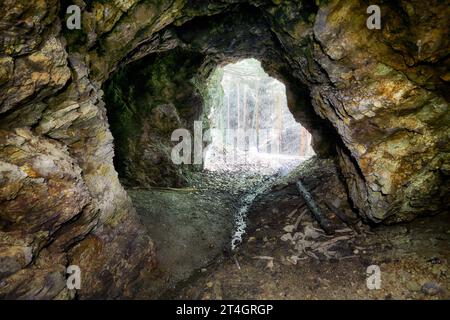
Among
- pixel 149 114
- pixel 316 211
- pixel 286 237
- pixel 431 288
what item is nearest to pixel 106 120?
pixel 286 237

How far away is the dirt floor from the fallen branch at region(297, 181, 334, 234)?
141 millimetres

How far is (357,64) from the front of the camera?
5.12 meters

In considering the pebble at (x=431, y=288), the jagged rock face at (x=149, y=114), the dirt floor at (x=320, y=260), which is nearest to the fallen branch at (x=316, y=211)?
the dirt floor at (x=320, y=260)

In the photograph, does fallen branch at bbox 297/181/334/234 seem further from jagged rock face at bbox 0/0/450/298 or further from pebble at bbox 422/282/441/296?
pebble at bbox 422/282/441/296

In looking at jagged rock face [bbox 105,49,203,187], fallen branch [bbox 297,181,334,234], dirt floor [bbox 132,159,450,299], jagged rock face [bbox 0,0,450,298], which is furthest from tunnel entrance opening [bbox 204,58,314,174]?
jagged rock face [bbox 0,0,450,298]

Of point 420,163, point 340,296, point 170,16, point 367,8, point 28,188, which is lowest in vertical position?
point 340,296

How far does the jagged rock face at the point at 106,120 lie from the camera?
386cm

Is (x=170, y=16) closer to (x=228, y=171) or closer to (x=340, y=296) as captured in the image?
(x=340, y=296)

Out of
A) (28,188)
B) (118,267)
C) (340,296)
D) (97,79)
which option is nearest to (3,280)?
(28,188)

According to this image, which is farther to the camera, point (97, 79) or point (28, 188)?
point (97, 79)

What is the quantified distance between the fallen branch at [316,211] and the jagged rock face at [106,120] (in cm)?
86

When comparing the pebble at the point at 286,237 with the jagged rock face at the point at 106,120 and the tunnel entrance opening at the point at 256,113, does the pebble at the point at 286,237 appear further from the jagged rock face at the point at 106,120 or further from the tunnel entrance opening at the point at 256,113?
the tunnel entrance opening at the point at 256,113

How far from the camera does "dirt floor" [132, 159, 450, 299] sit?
473 cm

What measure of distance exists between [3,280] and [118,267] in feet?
6.41
